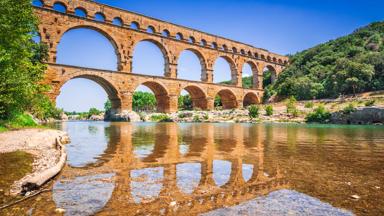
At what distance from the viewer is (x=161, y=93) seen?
38031 millimetres

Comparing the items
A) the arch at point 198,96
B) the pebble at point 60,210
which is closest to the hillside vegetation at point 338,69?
the arch at point 198,96

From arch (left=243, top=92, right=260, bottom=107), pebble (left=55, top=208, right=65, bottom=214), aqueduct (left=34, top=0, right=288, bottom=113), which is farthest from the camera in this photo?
arch (left=243, top=92, right=260, bottom=107)

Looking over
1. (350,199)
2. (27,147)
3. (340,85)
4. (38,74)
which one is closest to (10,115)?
(38,74)

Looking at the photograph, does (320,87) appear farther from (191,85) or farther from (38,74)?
(38,74)

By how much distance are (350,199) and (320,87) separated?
44.1 m

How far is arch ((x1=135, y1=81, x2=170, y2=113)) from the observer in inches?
1444

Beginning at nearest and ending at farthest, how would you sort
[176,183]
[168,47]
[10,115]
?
1. [176,183]
2. [10,115]
3. [168,47]

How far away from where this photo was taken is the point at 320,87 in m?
43.1

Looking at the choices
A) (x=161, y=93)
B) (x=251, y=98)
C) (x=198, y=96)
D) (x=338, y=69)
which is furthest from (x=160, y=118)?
(x=338, y=69)

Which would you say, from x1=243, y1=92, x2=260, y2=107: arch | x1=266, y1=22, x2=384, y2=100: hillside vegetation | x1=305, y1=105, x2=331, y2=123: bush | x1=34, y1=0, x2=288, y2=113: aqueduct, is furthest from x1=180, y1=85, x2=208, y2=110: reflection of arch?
x1=305, y1=105, x2=331, y2=123: bush

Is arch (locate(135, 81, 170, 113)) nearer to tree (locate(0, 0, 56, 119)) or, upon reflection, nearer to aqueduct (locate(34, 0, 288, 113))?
aqueduct (locate(34, 0, 288, 113))

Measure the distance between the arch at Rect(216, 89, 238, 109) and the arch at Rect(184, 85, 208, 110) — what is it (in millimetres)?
4097

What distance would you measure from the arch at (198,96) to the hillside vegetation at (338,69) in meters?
14.8

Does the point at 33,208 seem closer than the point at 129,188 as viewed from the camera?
Yes
